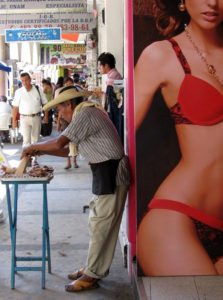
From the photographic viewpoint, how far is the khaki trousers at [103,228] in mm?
3861

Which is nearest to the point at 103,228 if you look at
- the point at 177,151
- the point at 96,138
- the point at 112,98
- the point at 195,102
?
the point at 96,138

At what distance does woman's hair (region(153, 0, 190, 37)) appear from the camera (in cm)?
356

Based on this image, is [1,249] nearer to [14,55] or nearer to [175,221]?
[175,221]

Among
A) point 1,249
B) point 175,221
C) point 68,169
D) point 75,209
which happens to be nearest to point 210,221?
point 175,221

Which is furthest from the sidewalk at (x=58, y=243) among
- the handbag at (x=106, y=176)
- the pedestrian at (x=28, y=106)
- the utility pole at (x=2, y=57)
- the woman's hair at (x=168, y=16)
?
the utility pole at (x=2, y=57)

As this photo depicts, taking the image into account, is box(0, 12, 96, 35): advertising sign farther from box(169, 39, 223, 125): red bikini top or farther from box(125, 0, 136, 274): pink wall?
box(169, 39, 223, 125): red bikini top

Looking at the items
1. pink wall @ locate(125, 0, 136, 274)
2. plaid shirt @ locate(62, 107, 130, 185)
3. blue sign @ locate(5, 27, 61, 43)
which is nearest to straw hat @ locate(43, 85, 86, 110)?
plaid shirt @ locate(62, 107, 130, 185)

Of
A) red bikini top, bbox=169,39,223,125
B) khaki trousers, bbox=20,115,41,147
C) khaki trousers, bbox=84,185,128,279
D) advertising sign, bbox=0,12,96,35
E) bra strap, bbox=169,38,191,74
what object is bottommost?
khaki trousers, bbox=84,185,128,279

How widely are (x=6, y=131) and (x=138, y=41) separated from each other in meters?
10.5

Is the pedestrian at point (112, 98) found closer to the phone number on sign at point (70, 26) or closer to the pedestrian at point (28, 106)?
the pedestrian at point (28, 106)

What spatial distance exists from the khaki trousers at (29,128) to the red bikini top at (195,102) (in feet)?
20.4

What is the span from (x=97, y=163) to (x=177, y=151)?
65 cm

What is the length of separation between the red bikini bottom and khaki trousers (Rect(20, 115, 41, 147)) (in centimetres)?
617

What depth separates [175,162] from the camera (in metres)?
3.65
